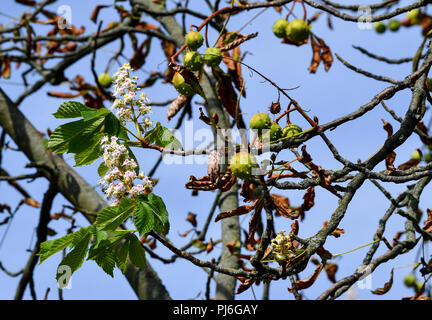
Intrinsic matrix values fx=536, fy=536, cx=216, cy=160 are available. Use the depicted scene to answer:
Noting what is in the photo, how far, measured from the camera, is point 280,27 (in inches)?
102

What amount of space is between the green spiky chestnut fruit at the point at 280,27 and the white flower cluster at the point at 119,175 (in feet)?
4.39

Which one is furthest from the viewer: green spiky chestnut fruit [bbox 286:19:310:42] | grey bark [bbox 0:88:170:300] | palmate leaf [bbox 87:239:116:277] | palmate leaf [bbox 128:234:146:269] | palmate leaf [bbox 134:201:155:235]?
grey bark [bbox 0:88:170:300]

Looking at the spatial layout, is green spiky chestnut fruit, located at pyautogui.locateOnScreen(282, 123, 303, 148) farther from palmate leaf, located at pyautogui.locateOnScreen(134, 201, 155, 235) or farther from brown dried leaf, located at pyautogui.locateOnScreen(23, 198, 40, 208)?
brown dried leaf, located at pyautogui.locateOnScreen(23, 198, 40, 208)

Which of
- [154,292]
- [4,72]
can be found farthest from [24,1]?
[154,292]

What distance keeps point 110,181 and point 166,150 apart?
0.78 feet

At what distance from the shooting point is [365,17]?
1967mm

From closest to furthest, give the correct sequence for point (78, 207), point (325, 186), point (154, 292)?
1. point (325, 186)
2. point (154, 292)
3. point (78, 207)

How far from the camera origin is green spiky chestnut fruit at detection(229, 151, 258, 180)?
59.7 inches

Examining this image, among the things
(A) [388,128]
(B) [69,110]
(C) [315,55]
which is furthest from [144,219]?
(C) [315,55]

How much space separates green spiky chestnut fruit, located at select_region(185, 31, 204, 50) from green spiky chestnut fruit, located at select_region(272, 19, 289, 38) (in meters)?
0.81

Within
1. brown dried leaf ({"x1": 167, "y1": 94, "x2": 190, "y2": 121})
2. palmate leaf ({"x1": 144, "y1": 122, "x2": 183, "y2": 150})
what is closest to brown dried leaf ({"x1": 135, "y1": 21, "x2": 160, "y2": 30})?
brown dried leaf ({"x1": 167, "y1": 94, "x2": 190, "y2": 121})

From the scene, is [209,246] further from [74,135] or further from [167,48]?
[74,135]

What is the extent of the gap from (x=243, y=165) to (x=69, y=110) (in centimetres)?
54
